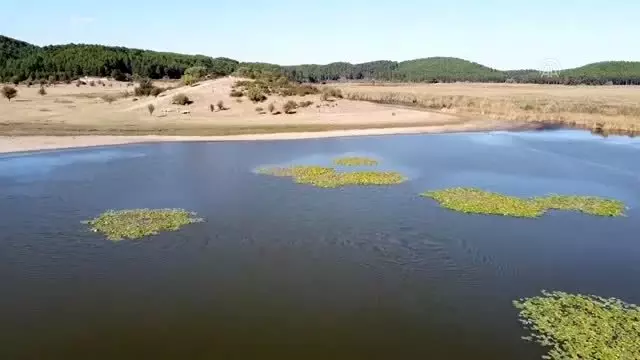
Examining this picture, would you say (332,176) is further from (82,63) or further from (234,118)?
(82,63)

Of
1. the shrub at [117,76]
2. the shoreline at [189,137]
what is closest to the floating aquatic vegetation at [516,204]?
the shoreline at [189,137]

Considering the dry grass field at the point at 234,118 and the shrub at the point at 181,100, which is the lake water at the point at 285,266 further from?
the shrub at the point at 181,100

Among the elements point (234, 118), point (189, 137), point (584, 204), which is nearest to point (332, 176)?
point (584, 204)

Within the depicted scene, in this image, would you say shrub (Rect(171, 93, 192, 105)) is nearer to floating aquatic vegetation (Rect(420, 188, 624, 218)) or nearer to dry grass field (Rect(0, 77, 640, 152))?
dry grass field (Rect(0, 77, 640, 152))

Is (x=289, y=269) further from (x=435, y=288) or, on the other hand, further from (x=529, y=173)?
(x=529, y=173)

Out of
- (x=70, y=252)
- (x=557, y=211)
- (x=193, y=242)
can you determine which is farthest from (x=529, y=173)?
(x=70, y=252)
